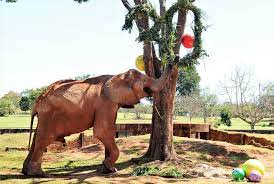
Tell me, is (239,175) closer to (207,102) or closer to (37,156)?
(37,156)

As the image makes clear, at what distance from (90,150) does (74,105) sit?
541 centimetres

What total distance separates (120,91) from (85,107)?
104 cm

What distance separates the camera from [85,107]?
36.2 feet

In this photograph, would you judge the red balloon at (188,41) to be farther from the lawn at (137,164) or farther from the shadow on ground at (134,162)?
the shadow on ground at (134,162)

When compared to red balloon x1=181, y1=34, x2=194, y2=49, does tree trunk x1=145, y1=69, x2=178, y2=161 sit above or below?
below

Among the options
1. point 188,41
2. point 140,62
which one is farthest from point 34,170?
point 188,41

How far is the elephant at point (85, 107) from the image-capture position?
35.5 ft

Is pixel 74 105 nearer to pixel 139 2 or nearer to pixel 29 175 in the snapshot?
pixel 29 175

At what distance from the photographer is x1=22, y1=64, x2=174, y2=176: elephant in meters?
10.8

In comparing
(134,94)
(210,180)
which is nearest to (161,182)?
(210,180)

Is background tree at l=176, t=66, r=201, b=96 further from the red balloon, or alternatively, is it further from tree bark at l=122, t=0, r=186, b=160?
the red balloon

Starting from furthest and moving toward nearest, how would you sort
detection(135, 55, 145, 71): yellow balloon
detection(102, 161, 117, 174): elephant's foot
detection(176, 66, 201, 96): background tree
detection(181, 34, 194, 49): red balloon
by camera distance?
detection(176, 66, 201, 96): background tree → detection(135, 55, 145, 71): yellow balloon → detection(181, 34, 194, 49): red balloon → detection(102, 161, 117, 174): elephant's foot

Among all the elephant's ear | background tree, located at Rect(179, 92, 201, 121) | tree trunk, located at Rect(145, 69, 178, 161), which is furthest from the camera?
background tree, located at Rect(179, 92, 201, 121)

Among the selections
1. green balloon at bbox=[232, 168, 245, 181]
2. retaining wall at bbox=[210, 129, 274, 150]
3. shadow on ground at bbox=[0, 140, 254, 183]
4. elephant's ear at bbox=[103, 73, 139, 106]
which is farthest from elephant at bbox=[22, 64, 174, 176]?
retaining wall at bbox=[210, 129, 274, 150]
